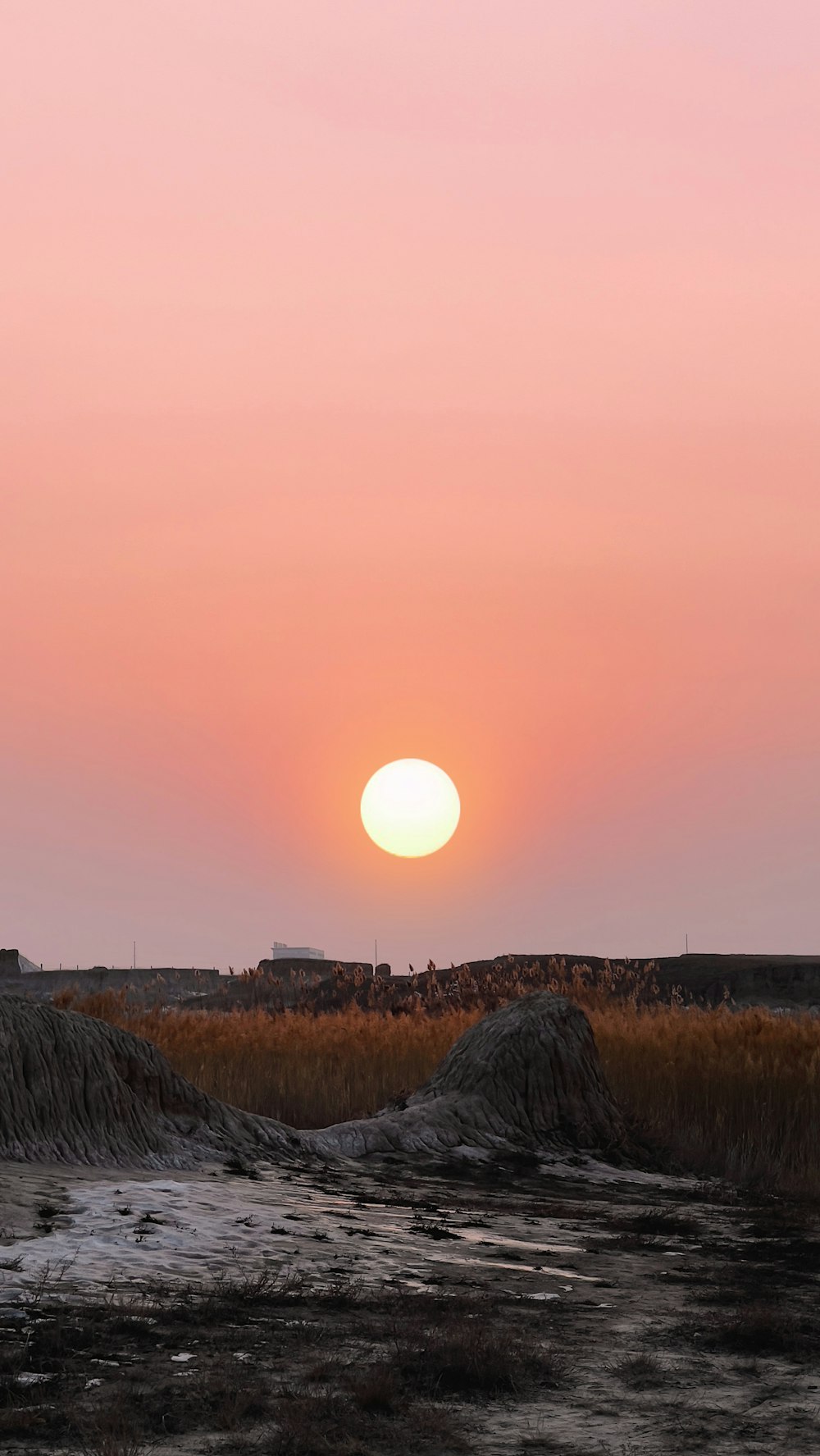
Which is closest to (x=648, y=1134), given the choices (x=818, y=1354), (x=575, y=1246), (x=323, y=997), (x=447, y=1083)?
(x=447, y=1083)

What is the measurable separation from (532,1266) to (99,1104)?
11.5ft

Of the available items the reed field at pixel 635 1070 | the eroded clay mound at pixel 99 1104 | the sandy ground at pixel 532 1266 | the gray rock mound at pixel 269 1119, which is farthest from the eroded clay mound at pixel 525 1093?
the eroded clay mound at pixel 99 1104

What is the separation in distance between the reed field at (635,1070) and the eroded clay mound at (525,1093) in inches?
23.8

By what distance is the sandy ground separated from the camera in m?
4.90

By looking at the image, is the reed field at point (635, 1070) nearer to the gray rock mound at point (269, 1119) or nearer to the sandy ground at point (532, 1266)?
the gray rock mound at point (269, 1119)

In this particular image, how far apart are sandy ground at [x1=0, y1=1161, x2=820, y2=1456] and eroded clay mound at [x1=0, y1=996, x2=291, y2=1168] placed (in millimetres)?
367

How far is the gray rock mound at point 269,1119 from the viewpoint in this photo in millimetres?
9703

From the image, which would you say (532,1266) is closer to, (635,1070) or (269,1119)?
(269,1119)

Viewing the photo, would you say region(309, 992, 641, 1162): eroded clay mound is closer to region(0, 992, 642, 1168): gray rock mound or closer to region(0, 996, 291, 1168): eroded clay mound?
region(0, 992, 642, 1168): gray rock mound

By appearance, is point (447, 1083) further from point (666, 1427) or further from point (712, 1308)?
point (666, 1427)

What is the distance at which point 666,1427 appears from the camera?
4.79 metres

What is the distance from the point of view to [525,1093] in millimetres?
12773

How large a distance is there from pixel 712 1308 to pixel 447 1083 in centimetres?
628

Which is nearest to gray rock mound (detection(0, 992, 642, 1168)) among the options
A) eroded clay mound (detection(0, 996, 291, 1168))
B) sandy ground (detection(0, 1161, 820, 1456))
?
eroded clay mound (detection(0, 996, 291, 1168))
